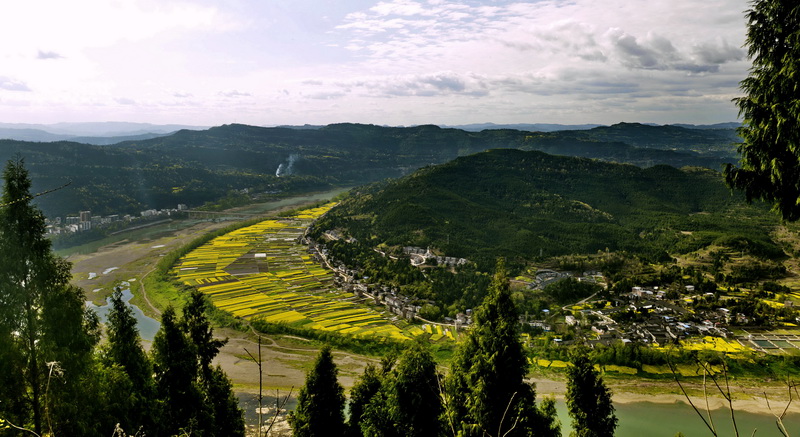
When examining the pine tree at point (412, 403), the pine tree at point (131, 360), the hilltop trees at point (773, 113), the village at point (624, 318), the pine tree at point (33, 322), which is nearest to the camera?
the hilltop trees at point (773, 113)

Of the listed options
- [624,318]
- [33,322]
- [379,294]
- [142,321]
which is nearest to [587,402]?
[33,322]

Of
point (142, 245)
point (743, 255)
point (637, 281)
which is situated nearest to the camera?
point (637, 281)

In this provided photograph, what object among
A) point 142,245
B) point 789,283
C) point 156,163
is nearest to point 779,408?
Answer: point 789,283

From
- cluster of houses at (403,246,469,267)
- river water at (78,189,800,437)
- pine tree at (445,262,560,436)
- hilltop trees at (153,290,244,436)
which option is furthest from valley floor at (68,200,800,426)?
cluster of houses at (403,246,469,267)

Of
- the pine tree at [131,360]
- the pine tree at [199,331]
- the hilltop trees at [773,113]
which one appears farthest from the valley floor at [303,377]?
the hilltop trees at [773,113]

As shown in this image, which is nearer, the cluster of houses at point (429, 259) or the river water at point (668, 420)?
the river water at point (668, 420)

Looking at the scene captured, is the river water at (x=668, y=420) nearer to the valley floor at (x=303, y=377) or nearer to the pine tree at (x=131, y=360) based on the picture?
the valley floor at (x=303, y=377)

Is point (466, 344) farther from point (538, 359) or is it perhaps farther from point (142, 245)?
point (142, 245)
